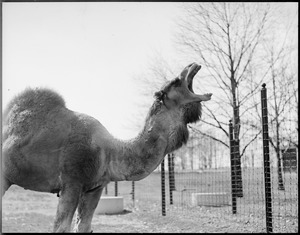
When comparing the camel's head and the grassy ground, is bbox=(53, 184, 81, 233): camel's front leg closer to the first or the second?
the camel's head

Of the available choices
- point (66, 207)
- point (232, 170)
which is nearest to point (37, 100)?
point (66, 207)

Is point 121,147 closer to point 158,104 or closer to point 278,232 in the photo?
point 158,104

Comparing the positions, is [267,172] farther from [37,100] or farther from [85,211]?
[37,100]

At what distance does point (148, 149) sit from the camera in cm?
445

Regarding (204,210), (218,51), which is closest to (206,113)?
(218,51)

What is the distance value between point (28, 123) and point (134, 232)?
5.68 metres

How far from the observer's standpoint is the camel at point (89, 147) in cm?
437

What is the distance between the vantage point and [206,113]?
1845 cm

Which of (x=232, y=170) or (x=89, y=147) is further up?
(x=89, y=147)

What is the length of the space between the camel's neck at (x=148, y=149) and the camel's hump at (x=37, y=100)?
83 cm

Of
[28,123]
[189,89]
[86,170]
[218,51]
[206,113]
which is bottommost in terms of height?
[86,170]

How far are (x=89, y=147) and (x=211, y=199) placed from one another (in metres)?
9.76

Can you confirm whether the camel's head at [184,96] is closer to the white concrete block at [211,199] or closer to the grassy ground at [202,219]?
the grassy ground at [202,219]

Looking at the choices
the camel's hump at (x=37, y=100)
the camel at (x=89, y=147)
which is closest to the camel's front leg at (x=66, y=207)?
the camel at (x=89, y=147)
